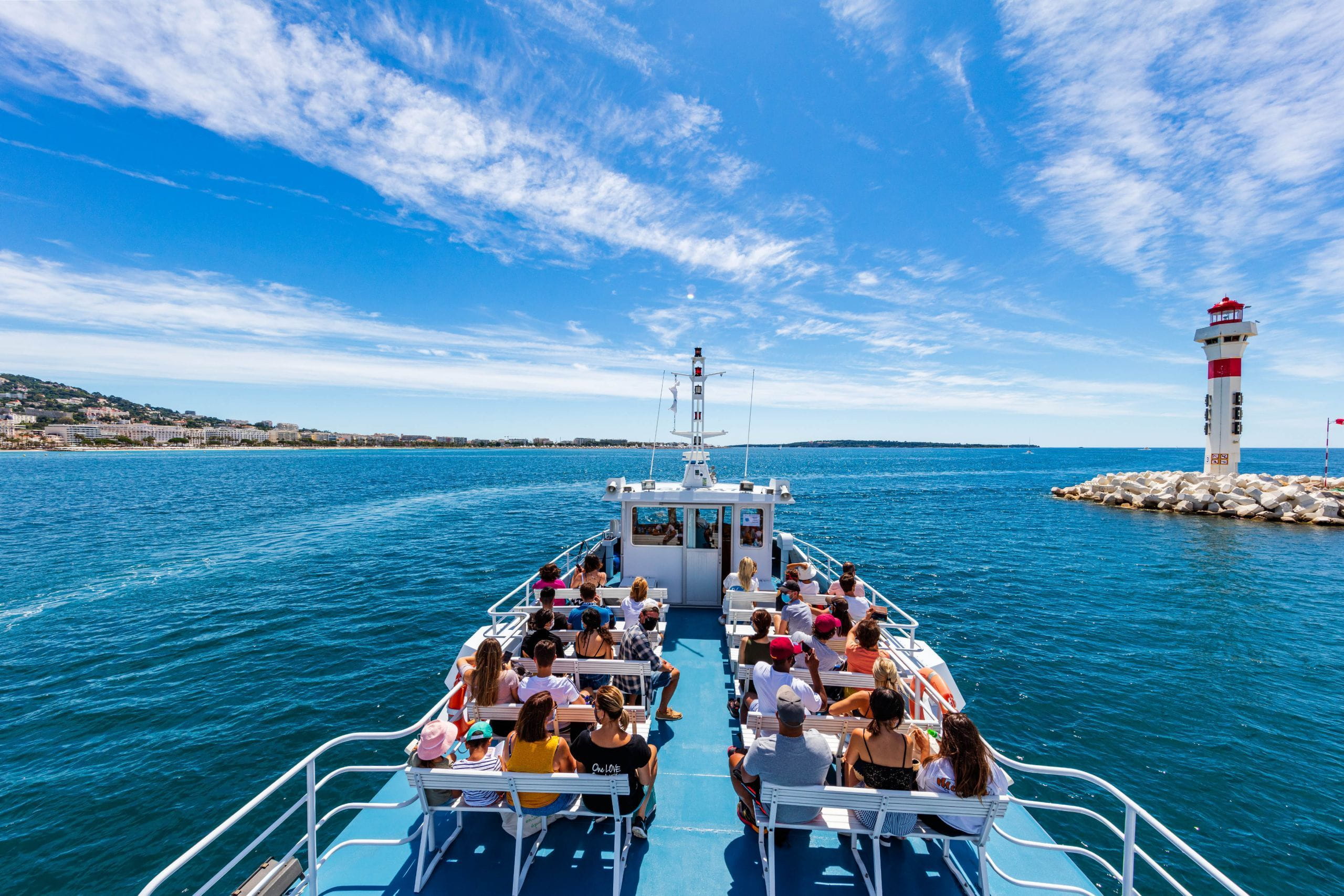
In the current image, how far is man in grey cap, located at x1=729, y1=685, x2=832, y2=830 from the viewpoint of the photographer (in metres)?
3.67

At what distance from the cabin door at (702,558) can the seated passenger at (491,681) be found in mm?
5860

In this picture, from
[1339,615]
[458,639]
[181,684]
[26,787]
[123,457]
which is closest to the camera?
[26,787]

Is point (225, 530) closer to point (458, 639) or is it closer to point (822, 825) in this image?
point (458, 639)

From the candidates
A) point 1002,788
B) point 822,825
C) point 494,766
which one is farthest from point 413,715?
point 1002,788

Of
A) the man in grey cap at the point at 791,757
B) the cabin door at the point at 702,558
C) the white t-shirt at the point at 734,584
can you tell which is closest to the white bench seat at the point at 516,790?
the man in grey cap at the point at 791,757

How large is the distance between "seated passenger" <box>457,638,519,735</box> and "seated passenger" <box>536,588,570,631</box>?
123cm

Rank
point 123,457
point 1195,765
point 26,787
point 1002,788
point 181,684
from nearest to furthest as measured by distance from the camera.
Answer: point 1002,788
point 26,787
point 1195,765
point 181,684
point 123,457

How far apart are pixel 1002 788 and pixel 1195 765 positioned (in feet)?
32.0

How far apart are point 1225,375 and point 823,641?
1970 inches

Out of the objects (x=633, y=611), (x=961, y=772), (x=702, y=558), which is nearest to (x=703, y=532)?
(x=702, y=558)

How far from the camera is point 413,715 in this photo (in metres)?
10.8

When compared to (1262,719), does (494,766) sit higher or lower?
higher

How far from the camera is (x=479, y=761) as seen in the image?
399cm

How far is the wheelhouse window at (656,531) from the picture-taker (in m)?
10.6
